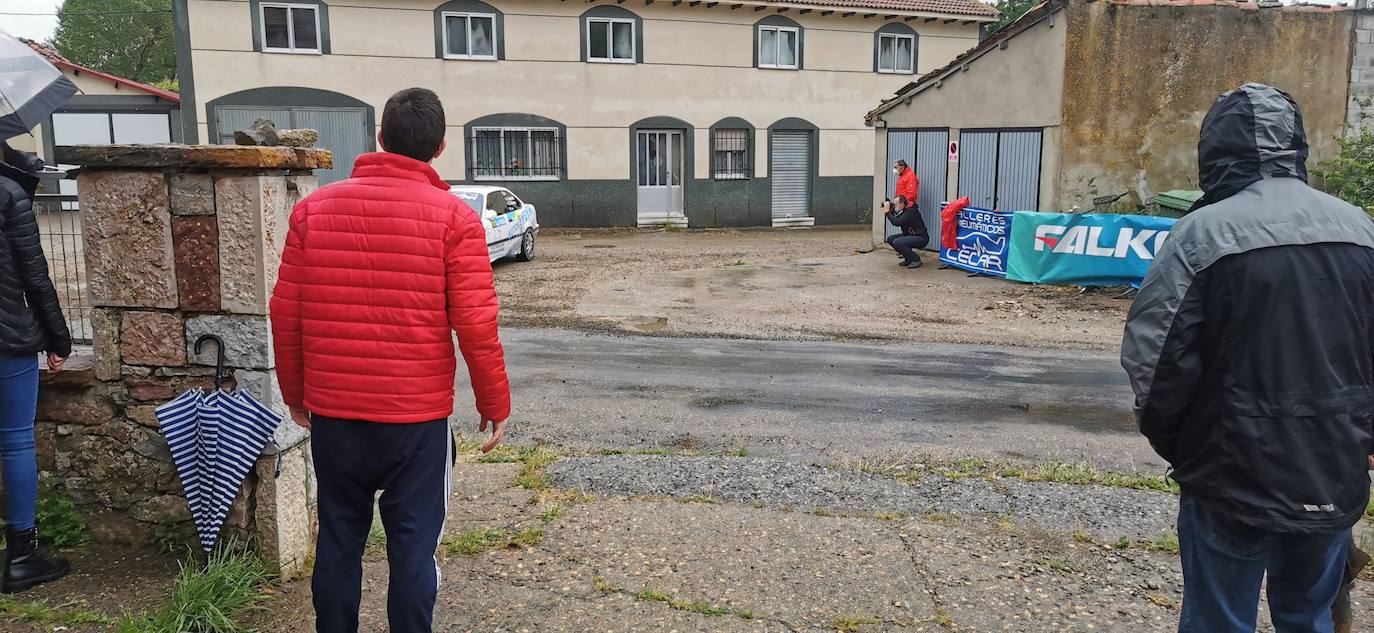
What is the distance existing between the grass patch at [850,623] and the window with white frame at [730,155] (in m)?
21.4

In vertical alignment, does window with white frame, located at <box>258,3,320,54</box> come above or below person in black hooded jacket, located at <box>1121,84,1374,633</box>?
above

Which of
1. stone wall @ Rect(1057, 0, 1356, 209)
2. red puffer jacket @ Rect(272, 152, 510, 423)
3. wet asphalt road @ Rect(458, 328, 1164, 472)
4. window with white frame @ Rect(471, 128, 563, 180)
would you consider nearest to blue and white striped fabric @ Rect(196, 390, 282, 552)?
red puffer jacket @ Rect(272, 152, 510, 423)

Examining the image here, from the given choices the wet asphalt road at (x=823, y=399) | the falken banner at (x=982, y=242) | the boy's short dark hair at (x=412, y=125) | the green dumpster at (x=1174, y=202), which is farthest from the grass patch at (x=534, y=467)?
Answer: the green dumpster at (x=1174, y=202)

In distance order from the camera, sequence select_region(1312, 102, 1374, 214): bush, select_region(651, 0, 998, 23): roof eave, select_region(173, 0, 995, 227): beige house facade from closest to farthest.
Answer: select_region(1312, 102, 1374, 214): bush
select_region(173, 0, 995, 227): beige house facade
select_region(651, 0, 998, 23): roof eave

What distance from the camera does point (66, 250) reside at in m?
4.77

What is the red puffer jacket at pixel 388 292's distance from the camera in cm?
297

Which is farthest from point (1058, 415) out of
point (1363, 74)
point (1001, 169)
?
point (1363, 74)

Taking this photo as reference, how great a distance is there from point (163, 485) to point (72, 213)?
4.41ft

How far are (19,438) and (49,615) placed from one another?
0.67m

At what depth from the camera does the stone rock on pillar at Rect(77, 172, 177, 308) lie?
3750mm

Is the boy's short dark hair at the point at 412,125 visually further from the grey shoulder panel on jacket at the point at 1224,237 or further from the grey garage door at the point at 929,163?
the grey garage door at the point at 929,163

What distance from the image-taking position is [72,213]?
442cm

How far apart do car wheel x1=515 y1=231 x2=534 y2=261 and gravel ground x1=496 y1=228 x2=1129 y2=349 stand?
0.99 feet

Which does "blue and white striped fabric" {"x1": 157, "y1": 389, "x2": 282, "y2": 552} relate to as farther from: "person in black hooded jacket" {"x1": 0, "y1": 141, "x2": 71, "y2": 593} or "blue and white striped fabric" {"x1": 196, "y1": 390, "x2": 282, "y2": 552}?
"person in black hooded jacket" {"x1": 0, "y1": 141, "x2": 71, "y2": 593}
